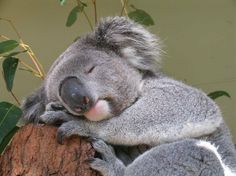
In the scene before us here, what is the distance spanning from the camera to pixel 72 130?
225 cm

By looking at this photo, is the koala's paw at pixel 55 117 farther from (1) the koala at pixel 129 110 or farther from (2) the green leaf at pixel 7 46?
(2) the green leaf at pixel 7 46

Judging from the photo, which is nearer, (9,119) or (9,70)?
(9,119)

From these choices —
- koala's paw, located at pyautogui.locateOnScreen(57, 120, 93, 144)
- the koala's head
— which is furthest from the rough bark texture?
the koala's head

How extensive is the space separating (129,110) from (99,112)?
15cm

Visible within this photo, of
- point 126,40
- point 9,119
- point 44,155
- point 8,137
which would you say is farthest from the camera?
point 8,137

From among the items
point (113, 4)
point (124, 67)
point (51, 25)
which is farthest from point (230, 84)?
point (124, 67)

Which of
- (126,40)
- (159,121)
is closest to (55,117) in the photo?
(159,121)

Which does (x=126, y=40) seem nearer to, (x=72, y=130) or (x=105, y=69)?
(x=105, y=69)

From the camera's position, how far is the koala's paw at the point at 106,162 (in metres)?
2.21

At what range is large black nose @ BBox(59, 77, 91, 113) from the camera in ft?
7.48

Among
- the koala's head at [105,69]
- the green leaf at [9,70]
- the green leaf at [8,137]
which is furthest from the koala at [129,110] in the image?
the green leaf at [9,70]

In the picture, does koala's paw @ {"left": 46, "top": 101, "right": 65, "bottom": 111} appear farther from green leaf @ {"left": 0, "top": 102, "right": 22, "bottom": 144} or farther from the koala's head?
green leaf @ {"left": 0, "top": 102, "right": 22, "bottom": 144}

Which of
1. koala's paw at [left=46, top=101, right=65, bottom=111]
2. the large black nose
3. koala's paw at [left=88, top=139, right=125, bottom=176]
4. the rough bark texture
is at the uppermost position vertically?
the large black nose

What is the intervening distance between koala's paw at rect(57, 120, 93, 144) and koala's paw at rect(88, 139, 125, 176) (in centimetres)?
6
